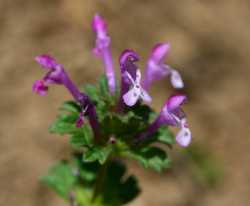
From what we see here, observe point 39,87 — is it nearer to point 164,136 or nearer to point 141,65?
point 164,136

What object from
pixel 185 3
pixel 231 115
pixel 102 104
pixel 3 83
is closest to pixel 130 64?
pixel 102 104

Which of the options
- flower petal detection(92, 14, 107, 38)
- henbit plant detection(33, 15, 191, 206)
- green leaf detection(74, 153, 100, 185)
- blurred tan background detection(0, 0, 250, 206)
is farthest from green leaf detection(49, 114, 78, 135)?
blurred tan background detection(0, 0, 250, 206)

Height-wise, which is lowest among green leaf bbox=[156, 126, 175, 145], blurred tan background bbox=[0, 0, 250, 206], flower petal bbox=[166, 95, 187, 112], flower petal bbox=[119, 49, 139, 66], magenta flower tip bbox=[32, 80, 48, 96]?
magenta flower tip bbox=[32, 80, 48, 96]

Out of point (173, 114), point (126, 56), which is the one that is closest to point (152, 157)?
point (173, 114)

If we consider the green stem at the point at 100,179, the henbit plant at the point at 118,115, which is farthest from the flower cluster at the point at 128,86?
the green stem at the point at 100,179

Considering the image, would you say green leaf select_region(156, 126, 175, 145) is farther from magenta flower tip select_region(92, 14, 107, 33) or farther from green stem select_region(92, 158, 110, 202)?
magenta flower tip select_region(92, 14, 107, 33)

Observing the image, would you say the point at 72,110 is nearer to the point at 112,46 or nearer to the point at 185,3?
the point at 112,46

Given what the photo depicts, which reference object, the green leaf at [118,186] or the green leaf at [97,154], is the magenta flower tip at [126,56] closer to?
the green leaf at [97,154]
